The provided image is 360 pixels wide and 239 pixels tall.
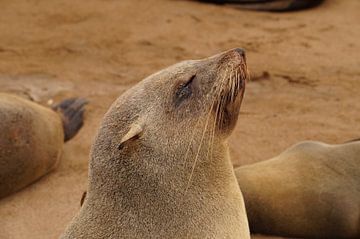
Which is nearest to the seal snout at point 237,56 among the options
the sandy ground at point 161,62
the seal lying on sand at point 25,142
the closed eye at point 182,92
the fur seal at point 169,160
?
the fur seal at point 169,160

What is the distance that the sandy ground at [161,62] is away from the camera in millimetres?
5141

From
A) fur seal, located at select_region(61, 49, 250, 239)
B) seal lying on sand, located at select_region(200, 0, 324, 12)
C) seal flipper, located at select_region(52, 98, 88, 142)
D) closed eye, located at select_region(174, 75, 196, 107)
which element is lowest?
seal flipper, located at select_region(52, 98, 88, 142)

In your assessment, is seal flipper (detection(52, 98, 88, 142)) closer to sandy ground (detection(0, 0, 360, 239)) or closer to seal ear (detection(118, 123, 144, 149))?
sandy ground (detection(0, 0, 360, 239))

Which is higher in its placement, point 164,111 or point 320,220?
point 164,111

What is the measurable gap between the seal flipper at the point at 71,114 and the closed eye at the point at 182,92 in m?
2.81

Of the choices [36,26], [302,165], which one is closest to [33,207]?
[302,165]

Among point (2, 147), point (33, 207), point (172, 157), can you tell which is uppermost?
point (172, 157)

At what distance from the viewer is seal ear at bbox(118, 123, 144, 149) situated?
107 inches

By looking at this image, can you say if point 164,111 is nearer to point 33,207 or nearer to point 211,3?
point 33,207

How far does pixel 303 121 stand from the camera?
18.7 ft

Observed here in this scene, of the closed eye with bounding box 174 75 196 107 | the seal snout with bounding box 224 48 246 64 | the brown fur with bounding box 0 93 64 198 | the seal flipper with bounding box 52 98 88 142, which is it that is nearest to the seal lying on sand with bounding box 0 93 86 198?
the brown fur with bounding box 0 93 64 198

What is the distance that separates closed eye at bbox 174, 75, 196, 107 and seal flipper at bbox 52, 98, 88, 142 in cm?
281

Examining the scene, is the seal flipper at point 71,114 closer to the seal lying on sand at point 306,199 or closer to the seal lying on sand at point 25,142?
the seal lying on sand at point 25,142

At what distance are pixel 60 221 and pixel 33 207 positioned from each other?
0.32 meters
